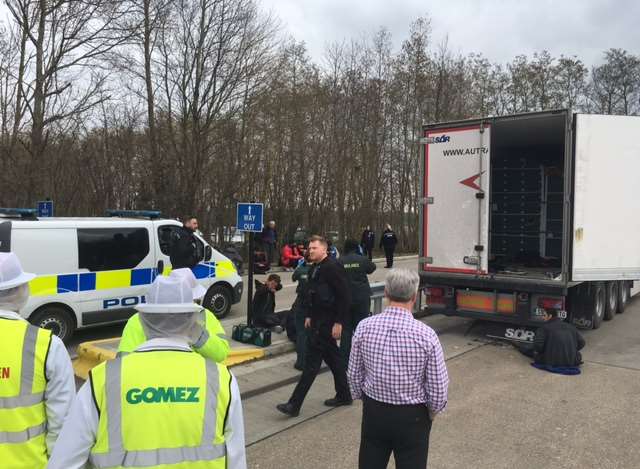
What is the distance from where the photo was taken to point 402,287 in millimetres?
3082

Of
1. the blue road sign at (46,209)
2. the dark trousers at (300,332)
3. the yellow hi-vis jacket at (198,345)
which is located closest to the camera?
the yellow hi-vis jacket at (198,345)

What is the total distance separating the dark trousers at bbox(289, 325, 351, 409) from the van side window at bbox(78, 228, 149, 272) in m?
4.03

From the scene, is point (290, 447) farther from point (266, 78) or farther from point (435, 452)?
point (266, 78)

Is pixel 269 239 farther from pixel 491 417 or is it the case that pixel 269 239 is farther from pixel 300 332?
pixel 491 417

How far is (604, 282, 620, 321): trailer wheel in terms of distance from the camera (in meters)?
9.89

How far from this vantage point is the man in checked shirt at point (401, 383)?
296 centimetres

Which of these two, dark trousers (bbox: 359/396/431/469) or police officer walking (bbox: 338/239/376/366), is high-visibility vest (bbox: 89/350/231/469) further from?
police officer walking (bbox: 338/239/376/366)

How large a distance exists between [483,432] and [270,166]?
754 inches

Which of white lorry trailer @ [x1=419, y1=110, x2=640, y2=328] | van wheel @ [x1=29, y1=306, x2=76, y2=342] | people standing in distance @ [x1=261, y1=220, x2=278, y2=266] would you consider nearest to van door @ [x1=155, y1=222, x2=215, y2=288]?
van wheel @ [x1=29, y1=306, x2=76, y2=342]

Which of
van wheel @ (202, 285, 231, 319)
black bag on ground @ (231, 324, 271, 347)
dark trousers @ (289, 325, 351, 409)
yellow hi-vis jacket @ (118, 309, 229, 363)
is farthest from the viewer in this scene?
van wheel @ (202, 285, 231, 319)

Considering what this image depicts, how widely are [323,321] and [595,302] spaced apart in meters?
5.74

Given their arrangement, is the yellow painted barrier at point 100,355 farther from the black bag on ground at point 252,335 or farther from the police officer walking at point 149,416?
the police officer walking at point 149,416

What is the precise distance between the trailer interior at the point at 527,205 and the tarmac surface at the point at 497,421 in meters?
3.79

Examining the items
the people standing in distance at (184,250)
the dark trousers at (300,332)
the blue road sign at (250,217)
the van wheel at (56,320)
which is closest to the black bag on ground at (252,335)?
the dark trousers at (300,332)
